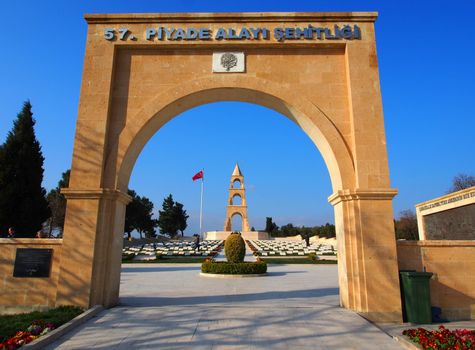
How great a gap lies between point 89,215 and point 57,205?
34.6 meters

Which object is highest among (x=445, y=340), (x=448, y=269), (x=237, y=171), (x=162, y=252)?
(x=237, y=171)

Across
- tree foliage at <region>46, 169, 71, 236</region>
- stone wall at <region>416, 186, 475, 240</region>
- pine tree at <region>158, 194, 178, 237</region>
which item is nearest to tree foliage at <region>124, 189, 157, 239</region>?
pine tree at <region>158, 194, 178, 237</region>

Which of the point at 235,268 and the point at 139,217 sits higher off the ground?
the point at 139,217

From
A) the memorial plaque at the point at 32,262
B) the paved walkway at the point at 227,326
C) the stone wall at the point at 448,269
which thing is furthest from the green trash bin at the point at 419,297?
the memorial plaque at the point at 32,262

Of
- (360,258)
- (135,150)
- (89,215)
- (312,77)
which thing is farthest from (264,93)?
(89,215)

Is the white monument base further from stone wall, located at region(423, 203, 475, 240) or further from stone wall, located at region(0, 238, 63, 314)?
stone wall, located at region(0, 238, 63, 314)

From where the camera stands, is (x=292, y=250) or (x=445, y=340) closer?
(x=445, y=340)

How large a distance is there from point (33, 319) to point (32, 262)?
→ 5.84ft

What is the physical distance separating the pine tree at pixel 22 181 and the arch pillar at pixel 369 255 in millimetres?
21665

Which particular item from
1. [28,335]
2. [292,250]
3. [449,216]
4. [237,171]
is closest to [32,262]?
[28,335]

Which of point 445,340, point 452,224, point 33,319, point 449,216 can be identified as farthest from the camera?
point 449,216

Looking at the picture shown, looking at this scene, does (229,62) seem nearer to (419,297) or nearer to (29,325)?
(419,297)

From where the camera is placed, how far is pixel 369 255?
23.9ft

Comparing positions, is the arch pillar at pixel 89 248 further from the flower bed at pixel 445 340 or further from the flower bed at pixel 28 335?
the flower bed at pixel 445 340
